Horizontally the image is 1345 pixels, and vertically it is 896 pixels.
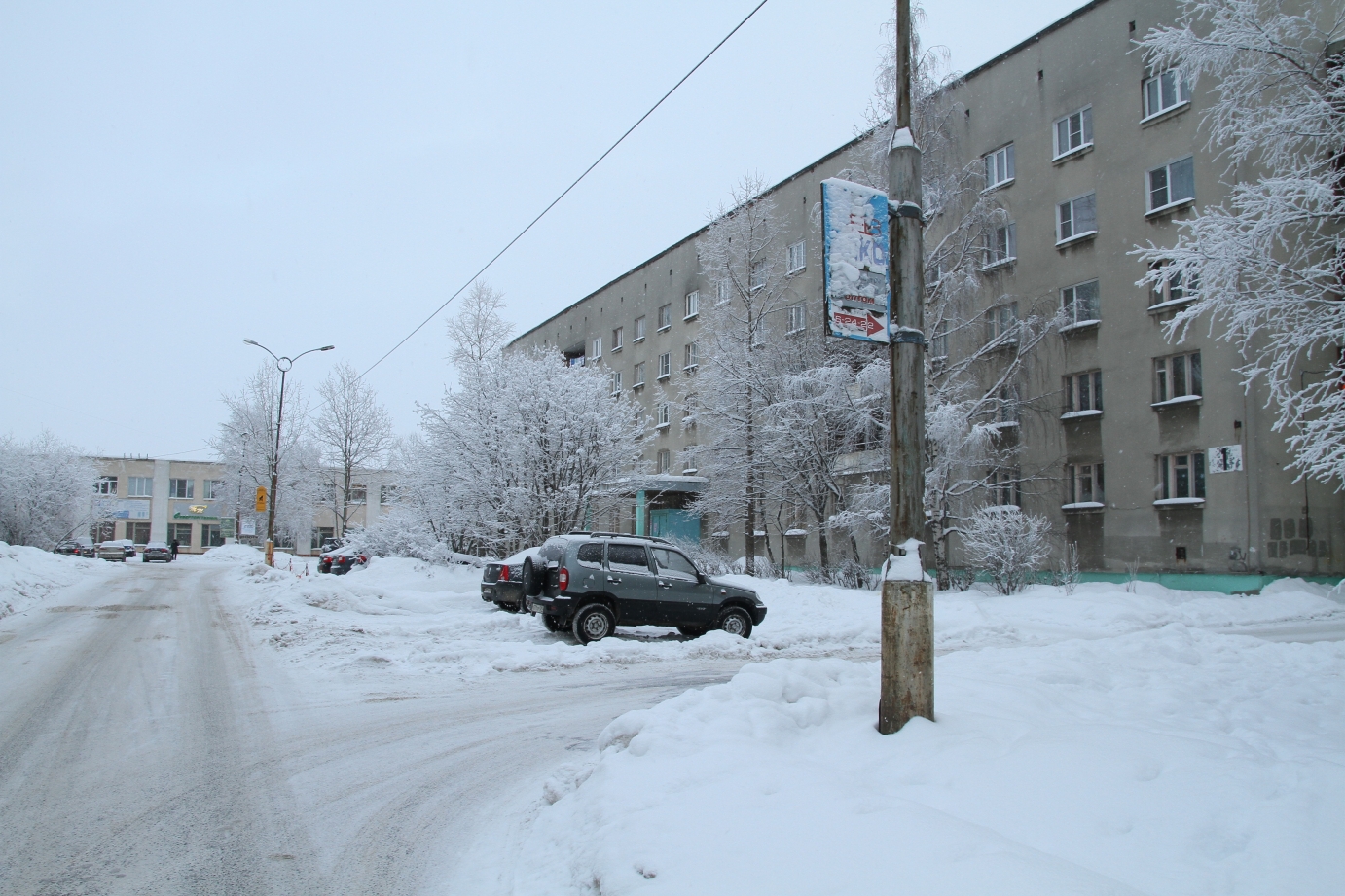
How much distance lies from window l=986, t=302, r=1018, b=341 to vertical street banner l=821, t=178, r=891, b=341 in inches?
735

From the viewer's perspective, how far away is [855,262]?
547 centimetres

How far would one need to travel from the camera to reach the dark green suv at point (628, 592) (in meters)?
12.6

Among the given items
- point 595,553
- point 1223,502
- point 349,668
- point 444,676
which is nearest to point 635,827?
→ point 444,676

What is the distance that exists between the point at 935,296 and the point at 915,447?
16.7m

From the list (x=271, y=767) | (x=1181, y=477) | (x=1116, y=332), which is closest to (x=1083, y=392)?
(x=1116, y=332)

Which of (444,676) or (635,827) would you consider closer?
(635,827)

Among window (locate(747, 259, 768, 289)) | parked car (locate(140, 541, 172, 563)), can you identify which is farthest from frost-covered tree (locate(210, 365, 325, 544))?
window (locate(747, 259, 768, 289))

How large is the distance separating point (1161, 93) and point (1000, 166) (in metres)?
4.74

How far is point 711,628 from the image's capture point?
1345 cm

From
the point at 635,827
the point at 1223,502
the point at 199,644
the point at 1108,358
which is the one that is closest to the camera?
the point at 635,827

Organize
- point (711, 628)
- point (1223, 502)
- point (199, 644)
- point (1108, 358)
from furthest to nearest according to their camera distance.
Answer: point (1108, 358), point (1223, 502), point (711, 628), point (199, 644)

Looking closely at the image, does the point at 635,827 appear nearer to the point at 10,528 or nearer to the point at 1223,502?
the point at 1223,502

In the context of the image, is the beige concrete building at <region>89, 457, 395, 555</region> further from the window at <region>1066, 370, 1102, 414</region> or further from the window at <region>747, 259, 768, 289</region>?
the window at <region>1066, 370, 1102, 414</region>

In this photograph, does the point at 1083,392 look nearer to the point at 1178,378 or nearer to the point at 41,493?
the point at 1178,378
